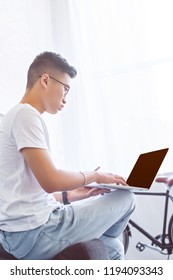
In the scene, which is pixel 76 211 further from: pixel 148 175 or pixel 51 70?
pixel 51 70

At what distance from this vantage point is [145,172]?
1069 millimetres

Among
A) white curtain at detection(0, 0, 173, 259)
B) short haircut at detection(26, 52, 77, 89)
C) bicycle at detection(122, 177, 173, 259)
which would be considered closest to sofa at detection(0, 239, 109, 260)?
→ short haircut at detection(26, 52, 77, 89)

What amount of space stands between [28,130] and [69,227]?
30 cm

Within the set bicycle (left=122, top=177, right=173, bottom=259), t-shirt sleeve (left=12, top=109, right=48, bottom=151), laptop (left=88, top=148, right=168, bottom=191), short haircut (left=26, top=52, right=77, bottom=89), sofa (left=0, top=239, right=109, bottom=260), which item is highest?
short haircut (left=26, top=52, right=77, bottom=89)

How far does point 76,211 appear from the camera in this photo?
0.99 metres

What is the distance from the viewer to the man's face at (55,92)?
3.56ft

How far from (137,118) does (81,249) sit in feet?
4.66

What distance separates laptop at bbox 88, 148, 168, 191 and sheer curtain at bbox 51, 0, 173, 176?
3.32 feet

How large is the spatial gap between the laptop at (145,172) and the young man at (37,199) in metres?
0.06

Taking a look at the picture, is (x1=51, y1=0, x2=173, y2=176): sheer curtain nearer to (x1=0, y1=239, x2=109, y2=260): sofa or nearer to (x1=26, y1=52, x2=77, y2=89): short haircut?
(x1=26, y1=52, x2=77, y2=89): short haircut

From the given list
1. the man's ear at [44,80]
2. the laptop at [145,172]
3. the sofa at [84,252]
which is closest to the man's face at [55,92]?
the man's ear at [44,80]

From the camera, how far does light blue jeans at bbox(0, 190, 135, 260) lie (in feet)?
2.97
